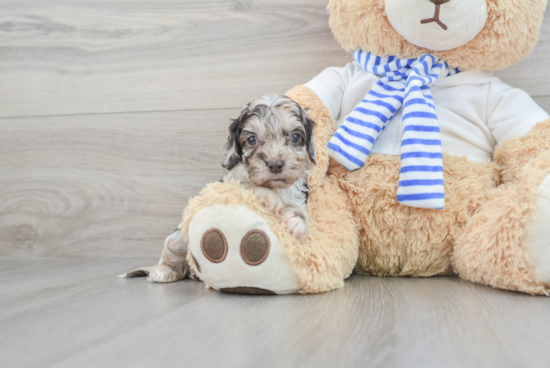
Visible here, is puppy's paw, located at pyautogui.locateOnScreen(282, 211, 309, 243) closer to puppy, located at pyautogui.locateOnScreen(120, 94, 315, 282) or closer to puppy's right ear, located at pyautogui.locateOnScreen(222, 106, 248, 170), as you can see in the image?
puppy, located at pyautogui.locateOnScreen(120, 94, 315, 282)

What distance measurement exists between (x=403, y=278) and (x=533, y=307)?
49 cm

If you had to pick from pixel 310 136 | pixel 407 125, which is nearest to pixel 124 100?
pixel 310 136

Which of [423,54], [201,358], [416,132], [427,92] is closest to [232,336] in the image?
[201,358]

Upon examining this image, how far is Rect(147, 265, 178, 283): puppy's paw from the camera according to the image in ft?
5.60

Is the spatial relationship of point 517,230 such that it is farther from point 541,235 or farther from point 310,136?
point 310,136

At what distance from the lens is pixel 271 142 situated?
56.2 inches

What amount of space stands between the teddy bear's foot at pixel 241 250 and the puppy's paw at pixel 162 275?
43 centimetres

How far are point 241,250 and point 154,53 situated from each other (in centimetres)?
134

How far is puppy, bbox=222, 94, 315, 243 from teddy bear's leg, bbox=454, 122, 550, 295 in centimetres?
54

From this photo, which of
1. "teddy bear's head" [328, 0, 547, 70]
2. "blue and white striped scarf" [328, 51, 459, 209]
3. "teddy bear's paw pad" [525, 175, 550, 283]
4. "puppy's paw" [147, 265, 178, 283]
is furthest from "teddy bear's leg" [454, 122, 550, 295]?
"puppy's paw" [147, 265, 178, 283]

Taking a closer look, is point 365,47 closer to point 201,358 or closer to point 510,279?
point 510,279

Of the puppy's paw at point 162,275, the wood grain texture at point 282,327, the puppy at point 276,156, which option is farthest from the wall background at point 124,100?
the wood grain texture at point 282,327

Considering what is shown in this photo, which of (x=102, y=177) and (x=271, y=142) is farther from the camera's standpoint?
(x=102, y=177)

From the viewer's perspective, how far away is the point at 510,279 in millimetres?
1340
